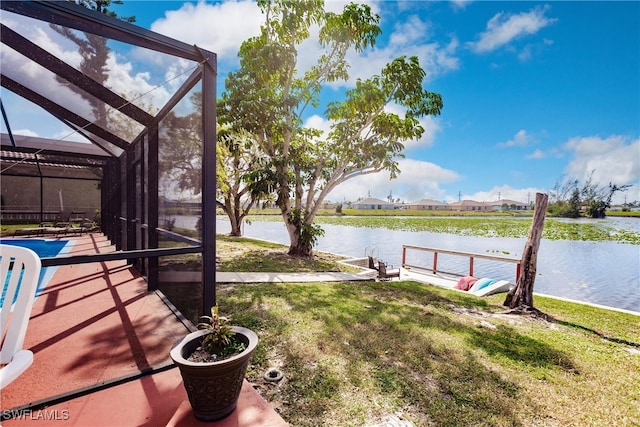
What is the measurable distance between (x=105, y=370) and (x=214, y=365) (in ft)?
4.86

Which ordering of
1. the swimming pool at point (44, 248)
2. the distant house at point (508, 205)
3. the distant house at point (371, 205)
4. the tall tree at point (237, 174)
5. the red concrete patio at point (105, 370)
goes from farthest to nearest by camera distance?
the distant house at point (371, 205) → the distant house at point (508, 205) → the tall tree at point (237, 174) → the swimming pool at point (44, 248) → the red concrete patio at point (105, 370)

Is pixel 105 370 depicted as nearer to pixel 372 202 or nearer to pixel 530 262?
pixel 530 262

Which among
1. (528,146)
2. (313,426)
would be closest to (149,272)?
(313,426)

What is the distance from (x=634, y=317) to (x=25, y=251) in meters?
8.97

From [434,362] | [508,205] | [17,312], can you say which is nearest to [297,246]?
[434,362]

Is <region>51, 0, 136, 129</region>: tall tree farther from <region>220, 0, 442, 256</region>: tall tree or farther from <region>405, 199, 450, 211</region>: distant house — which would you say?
<region>405, 199, 450, 211</region>: distant house

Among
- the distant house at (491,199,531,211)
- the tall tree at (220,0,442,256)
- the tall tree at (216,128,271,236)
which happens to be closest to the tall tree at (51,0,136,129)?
the tall tree at (216,128,271,236)

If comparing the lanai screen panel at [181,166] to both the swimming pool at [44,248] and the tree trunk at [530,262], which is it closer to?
the swimming pool at [44,248]

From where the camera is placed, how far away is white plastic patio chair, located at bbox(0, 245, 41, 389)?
1336 millimetres

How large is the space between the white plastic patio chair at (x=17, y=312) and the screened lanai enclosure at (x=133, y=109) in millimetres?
411

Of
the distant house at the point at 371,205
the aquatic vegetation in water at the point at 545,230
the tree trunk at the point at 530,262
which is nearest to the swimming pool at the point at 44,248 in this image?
the tree trunk at the point at 530,262

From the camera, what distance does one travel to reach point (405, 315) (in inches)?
178

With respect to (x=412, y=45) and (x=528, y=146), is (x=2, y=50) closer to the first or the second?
(x=412, y=45)

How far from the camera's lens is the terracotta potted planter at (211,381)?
1.76 meters
